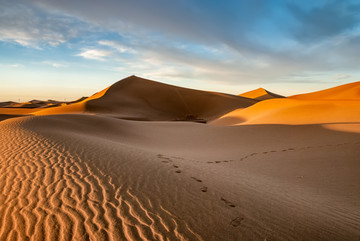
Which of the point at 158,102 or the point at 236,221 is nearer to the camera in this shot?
the point at 236,221

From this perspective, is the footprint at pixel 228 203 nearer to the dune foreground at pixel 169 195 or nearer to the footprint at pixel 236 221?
the dune foreground at pixel 169 195

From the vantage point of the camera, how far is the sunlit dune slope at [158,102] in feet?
157

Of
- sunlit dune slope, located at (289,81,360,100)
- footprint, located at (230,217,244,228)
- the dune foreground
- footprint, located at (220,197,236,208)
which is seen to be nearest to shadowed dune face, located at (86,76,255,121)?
sunlit dune slope, located at (289,81,360,100)

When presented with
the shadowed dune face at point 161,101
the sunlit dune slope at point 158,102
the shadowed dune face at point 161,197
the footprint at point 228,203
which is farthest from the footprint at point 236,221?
the sunlit dune slope at point 158,102

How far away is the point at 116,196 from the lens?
396cm

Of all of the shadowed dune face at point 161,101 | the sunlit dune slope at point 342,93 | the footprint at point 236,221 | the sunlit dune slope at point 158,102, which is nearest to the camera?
the footprint at point 236,221

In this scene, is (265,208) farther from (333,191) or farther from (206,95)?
(206,95)

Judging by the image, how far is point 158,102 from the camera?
58781 millimetres

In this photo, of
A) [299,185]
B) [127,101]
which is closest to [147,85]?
[127,101]

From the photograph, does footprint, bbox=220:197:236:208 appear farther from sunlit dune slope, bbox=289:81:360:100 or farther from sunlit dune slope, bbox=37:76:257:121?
sunlit dune slope, bbox=37:76:257:121

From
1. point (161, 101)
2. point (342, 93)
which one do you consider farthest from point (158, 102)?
point (342, 93)

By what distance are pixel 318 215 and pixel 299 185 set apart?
2.69 m

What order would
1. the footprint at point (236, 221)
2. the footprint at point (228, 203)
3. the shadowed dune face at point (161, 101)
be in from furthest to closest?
the shadowed dune face at point (161, 101) < the footprint at point (228, 203) < the footprint at point (236, 221)

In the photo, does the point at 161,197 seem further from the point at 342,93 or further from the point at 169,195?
the point at 342,93
